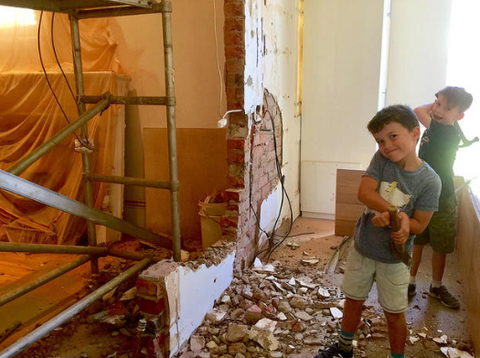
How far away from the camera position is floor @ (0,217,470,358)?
7.28ft

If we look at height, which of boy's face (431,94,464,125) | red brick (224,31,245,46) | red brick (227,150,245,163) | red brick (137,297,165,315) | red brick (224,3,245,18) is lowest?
red brick (137,297,165,315)

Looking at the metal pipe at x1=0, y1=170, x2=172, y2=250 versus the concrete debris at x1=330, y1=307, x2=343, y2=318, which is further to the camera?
the concrete debris at x1=330, y1=307, x2=343, y2=318

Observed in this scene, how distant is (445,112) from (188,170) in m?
1.89

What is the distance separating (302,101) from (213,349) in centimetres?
289

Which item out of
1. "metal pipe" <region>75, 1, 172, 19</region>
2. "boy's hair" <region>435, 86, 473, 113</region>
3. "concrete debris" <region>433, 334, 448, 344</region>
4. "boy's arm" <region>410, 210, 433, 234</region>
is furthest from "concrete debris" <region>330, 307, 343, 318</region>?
"metal pipe" <region>75, 1, 172, 19</region>

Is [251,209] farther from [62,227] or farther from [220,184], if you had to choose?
[62,227]

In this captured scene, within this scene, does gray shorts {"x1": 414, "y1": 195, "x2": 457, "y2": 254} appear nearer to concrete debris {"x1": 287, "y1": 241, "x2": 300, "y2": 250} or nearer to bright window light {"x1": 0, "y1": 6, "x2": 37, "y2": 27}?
concrete debris {"x1": 287, "y1": 241, "x2": 300, "y2": 250}

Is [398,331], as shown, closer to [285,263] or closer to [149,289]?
[149,289]

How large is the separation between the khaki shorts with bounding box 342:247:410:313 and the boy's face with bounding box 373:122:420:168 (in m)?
0.47

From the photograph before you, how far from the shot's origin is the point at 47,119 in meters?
3.38

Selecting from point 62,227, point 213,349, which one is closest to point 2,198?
point 62,227

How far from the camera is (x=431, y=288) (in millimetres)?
2531

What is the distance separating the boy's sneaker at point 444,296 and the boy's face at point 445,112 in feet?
3.48

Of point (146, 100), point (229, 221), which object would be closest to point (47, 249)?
point (146, 100)
